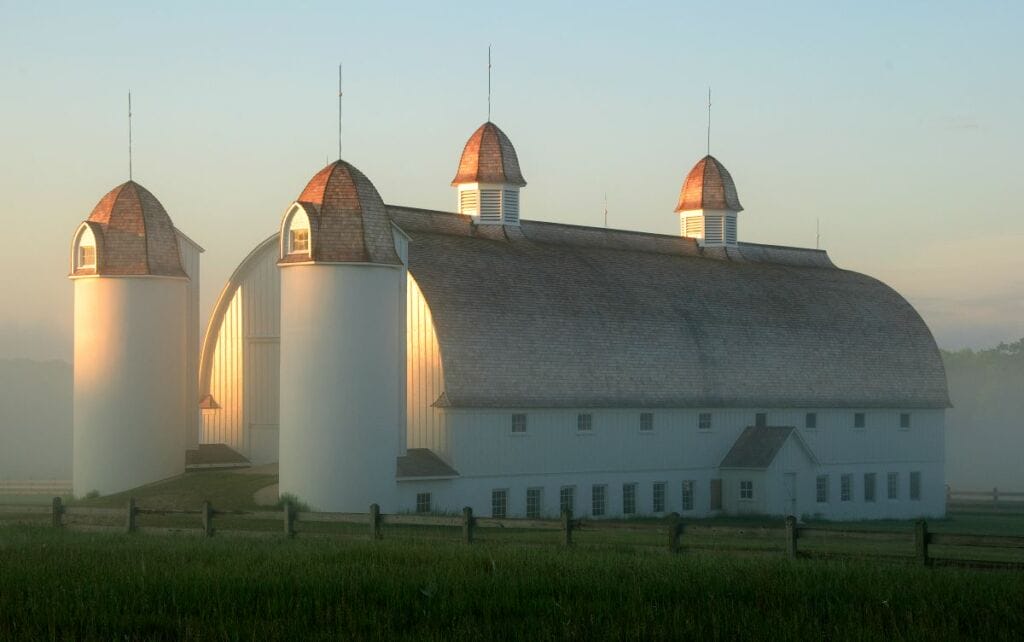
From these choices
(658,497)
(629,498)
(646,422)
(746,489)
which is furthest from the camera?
(746,489)

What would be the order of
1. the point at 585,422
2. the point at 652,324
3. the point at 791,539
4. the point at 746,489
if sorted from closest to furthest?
1. the point at 791,539
2. the point at 585,422
3. the point at 652,324
4. the point at 746,489

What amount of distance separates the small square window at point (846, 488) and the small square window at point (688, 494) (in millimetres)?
8054

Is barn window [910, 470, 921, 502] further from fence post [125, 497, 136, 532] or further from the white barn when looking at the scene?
fence post [125, 497, 136, 532]

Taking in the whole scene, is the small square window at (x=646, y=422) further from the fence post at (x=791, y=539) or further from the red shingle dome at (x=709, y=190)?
the fence post at (x=791, y=539)

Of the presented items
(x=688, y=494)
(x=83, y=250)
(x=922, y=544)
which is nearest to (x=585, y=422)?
(x=688, y=494)

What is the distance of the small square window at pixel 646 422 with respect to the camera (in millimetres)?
54562

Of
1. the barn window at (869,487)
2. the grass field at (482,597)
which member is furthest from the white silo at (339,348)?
the barn window at (869,487)

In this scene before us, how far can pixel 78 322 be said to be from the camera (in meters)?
50.4

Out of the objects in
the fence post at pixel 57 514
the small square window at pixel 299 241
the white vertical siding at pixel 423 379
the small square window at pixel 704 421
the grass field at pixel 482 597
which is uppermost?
the small square window at pixel 299 241

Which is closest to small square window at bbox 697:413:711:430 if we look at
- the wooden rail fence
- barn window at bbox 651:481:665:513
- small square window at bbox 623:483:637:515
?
barn window at bbox 651:481:665:513

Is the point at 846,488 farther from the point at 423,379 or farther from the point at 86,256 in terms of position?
the point at 86,256

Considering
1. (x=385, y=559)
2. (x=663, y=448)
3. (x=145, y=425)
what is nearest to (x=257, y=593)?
(x=385, y=559)

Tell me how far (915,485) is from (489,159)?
22.6 metres

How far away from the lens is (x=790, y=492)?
5756 cm
